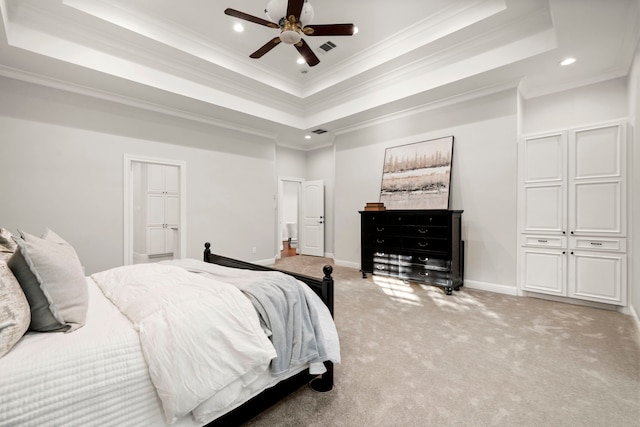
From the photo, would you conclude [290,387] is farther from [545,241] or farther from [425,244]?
[545,241]

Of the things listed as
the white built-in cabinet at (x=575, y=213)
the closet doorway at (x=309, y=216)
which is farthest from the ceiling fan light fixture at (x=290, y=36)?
the closet doorway at (x=309, y=216)

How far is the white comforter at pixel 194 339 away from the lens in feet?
3.84

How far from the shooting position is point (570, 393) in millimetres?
1788

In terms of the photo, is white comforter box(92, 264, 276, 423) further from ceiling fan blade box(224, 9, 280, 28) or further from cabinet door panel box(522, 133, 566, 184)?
cabinet door panel box(522, 133, 566, 184)

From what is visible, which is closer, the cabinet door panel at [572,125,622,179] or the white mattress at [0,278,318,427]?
the white mattress at [0,278,318,427]

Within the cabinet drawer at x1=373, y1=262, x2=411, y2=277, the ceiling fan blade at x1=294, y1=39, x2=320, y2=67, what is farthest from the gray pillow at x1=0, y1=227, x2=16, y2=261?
the cabinet drawer at x1=373, y1=262, x2=411, y2=277

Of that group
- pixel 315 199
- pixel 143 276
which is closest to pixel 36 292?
pixel 143 276

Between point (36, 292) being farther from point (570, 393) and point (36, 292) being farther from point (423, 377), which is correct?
point (570, 393)

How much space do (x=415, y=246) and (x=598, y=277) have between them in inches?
81.7

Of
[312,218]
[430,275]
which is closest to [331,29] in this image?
[430,275]

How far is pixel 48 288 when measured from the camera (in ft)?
4.21

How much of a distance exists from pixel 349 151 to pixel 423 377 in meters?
4.57

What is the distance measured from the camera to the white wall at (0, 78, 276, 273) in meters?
3.52

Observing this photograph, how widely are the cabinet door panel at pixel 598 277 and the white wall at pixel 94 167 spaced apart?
514 centimetres
